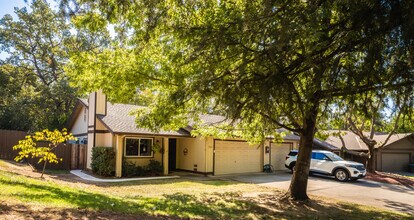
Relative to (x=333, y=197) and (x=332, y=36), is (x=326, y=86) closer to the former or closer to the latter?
(x=332, y=36)

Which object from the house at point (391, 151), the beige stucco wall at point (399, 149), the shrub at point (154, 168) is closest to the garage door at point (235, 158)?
the shrub at point (154, 168)

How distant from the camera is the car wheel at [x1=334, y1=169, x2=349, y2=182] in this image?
58.0ft

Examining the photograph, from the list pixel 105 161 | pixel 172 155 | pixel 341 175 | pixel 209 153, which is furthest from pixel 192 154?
pixel 341 175

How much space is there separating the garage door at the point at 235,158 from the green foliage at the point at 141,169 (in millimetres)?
3453

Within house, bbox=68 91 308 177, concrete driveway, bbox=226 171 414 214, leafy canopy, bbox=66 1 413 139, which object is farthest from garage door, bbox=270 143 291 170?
leafy canopy, bbox=66 1 413 139

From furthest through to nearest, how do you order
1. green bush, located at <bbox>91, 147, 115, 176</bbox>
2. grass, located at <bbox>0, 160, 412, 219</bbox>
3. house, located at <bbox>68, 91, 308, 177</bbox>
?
house, located at <bbox>68, 91, 308, 177</bbox>
green bush, located at <bbox>91, 147, 115, 176</bbox>
grass, located at <bbox>0, 160, 412, 219</bbox>

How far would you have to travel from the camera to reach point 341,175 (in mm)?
17812

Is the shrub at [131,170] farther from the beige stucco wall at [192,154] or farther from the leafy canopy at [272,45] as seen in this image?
the leafy canopy at [272,45]

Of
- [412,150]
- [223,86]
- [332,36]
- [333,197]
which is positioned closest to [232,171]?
[333,197]

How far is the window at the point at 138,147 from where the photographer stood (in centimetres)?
1752

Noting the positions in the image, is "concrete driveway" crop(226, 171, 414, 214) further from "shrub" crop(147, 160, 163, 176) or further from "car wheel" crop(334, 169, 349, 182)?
"shrub" crop(147, 160, 163, 176)

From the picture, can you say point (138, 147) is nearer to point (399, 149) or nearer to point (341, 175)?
point (341, 175)

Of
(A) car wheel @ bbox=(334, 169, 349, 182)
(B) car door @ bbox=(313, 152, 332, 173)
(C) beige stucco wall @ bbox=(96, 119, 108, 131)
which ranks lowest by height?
(A) car wheel @ bbox=(334, 169, 349, 182)

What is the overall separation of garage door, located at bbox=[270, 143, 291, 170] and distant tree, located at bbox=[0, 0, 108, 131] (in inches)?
726
